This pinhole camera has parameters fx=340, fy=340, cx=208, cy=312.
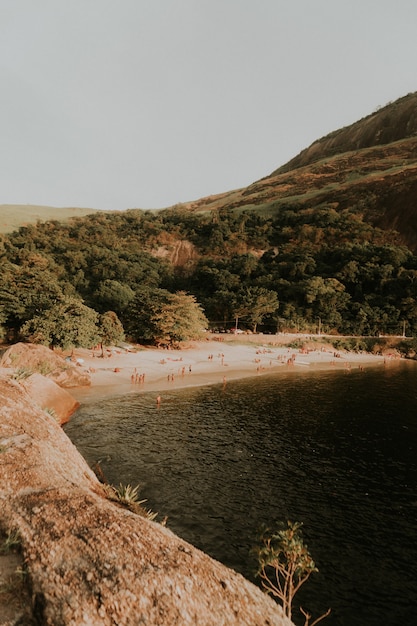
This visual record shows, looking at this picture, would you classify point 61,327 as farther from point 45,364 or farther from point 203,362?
point 203,362

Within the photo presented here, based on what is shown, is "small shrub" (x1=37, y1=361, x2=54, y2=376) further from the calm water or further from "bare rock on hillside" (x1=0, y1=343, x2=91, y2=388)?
the calm water

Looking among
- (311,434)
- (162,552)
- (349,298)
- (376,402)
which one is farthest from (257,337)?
(162,552)

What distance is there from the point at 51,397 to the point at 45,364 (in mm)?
7852

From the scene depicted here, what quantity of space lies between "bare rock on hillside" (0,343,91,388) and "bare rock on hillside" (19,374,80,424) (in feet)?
18.5

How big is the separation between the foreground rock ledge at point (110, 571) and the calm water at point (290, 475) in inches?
306

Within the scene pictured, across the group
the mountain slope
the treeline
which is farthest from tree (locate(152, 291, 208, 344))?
the mountain slope

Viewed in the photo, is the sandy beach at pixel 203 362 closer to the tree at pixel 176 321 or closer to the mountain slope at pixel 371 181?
the tree at pixel 176 321

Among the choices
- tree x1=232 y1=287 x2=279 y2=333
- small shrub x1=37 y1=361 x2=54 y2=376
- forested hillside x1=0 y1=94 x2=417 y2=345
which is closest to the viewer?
small shrub x1=37 y1=361 x2=54 y2=376

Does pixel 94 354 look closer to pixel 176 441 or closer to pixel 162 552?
pixel 176 441

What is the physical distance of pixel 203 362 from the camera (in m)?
52.7

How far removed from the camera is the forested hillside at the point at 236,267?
5497 centimetres

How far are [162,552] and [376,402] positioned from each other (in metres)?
37.8

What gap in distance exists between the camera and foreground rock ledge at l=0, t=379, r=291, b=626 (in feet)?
16.6

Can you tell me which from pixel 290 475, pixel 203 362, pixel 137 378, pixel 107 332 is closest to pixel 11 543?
pixel 290 475
